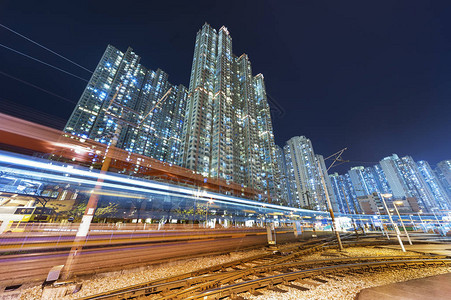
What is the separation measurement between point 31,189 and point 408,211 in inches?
4464

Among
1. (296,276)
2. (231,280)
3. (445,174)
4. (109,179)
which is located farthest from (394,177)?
(109,179)

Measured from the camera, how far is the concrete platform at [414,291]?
4395 millimetres

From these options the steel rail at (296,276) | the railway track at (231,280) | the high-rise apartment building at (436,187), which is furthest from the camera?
the high-rise apartment building at (436,187)

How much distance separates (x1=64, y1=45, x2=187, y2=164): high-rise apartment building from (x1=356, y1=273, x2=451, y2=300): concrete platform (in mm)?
64805

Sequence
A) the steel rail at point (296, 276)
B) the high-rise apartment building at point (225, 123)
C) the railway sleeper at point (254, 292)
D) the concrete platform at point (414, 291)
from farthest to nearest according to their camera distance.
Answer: the high-rise apartment building at point (225, 123) < the railway sleeper at point (254, 292) < the steel rail at point (296, 276) < the concrete platform at point (414, 291)

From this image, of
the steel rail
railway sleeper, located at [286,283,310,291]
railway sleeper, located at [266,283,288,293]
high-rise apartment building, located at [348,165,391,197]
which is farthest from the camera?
high-rise apartment building, located at [348,165,391,197]

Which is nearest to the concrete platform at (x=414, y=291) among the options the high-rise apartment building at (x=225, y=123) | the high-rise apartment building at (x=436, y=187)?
the high-rise apartment building at (x=225, y=123)

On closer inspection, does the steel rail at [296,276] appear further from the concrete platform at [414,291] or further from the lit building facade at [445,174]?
the lit building facade at [445,174]

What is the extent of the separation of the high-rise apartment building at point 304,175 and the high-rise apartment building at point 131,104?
7871 centimetres

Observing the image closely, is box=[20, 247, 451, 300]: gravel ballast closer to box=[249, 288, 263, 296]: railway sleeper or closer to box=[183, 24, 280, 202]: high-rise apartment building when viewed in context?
box=[249, 288, 263, 296]: railway sleeper

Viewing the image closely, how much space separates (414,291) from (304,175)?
369 ft

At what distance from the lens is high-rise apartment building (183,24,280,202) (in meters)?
64.5

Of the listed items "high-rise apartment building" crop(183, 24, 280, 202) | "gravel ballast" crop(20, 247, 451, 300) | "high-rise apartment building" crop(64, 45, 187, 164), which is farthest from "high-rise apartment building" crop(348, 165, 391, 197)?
"gravel ballast" crop(20, 247, 451, 300)

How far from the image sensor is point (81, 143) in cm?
1130
